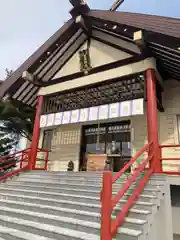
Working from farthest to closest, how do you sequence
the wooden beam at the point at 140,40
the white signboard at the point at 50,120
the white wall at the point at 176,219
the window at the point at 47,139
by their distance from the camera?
the window at the point at 47,139 < the white signboard at the point at 50,120 < the white wall at the point at 176,219 < the wooden beam at the point at 140,40

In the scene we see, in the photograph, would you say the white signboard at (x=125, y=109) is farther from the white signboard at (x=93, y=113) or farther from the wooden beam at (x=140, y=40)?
the wooden beam at (x=140, y=40)

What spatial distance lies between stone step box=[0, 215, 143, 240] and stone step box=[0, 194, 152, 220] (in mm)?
384

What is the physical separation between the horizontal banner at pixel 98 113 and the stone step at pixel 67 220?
359 cm

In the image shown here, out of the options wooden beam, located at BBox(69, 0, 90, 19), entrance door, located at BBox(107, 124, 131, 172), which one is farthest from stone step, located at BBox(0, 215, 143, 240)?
wooden beam, located at BBox(69, 0, 90, 19)

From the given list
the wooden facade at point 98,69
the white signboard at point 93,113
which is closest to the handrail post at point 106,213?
the wooden facade at point 98,69

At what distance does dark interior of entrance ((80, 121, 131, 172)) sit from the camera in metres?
8.01

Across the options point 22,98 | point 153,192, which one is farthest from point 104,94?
point 153,192

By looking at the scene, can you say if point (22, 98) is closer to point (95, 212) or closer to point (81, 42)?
point (81, 42)

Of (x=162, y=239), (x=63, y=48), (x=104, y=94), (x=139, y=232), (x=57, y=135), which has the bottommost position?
(x=162, y=239)

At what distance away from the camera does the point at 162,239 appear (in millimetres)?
3398

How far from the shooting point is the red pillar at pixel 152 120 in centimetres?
493

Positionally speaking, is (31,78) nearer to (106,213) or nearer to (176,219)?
(106,213)

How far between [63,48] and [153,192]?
22.0ft

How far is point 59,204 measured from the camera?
13.0 feet
